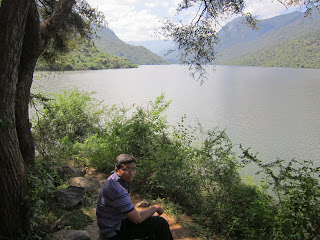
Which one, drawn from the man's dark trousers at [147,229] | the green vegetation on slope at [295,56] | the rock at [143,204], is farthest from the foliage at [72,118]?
the green vegetation on slope at [295,56]

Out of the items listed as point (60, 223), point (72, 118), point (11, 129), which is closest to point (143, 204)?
point (60, 223)

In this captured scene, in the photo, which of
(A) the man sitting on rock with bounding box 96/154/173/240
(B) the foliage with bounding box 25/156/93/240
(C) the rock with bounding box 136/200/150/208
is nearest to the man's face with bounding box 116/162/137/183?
(A) the man sitting on rock with bounding box 96/154/173/240

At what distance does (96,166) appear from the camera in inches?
245

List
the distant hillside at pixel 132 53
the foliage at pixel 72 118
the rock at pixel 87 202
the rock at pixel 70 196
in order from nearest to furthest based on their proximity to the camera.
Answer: the rock at pixel 70 196
the rock at pixel 87 202
the foliage at pixel 72 118
the distant hillside at pixel 132 53

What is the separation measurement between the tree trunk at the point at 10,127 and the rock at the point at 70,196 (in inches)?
40.9

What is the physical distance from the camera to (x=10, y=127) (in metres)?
2.30

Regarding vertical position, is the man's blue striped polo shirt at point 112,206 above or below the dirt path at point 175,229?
above

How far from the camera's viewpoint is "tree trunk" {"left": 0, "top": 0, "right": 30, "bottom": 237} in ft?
7.36

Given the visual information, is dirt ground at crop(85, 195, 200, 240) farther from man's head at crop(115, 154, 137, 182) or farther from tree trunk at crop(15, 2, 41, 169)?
tree trunk at crop(15, 2, 41, 169)

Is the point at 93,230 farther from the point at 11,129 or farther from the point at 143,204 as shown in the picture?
the point at 11,129

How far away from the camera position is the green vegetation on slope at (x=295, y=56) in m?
78.7

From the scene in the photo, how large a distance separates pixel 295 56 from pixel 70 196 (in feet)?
331

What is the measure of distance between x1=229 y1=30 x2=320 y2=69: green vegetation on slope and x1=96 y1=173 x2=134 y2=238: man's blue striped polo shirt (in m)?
81.8

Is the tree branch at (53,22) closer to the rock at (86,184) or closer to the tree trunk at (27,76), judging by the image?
the tree trunk at (27,76)
